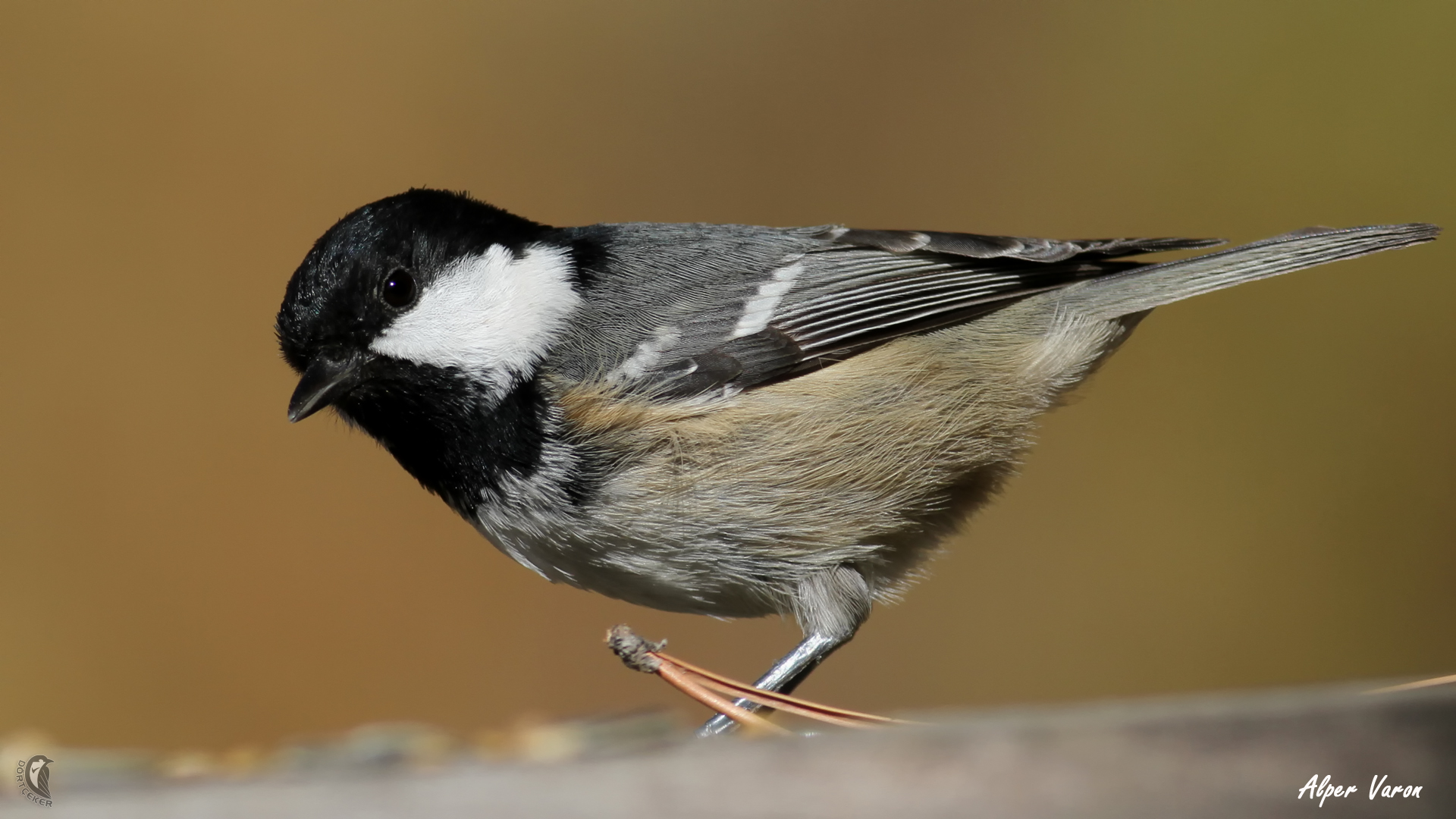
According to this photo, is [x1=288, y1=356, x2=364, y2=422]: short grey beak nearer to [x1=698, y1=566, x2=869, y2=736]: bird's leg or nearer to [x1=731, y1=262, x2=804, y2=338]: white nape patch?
[x1=731, y1=262, x2=804, y2=338]: white nape patch

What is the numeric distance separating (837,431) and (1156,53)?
153cm

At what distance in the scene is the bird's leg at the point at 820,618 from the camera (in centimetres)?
148

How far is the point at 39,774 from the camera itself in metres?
0.83

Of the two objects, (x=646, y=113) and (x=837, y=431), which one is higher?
(x=646, y=113)

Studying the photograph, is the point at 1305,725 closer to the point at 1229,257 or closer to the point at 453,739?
the point at 453,739

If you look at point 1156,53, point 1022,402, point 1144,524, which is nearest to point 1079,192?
point 1156,53

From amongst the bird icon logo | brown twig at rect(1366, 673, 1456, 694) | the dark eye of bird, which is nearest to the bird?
the dark eye of bird

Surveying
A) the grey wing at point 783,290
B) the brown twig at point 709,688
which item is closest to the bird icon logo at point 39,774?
the brown twig at point 709,688

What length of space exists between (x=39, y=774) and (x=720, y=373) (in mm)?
899

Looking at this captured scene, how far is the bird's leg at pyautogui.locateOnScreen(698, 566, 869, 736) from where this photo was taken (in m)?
1.48

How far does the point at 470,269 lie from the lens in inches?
57.7

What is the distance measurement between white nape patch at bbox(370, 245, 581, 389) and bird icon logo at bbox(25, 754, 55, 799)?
59cm

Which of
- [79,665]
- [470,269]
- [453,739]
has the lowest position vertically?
[453,739]

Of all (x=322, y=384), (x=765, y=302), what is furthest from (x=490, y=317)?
(x=765, y=302)
